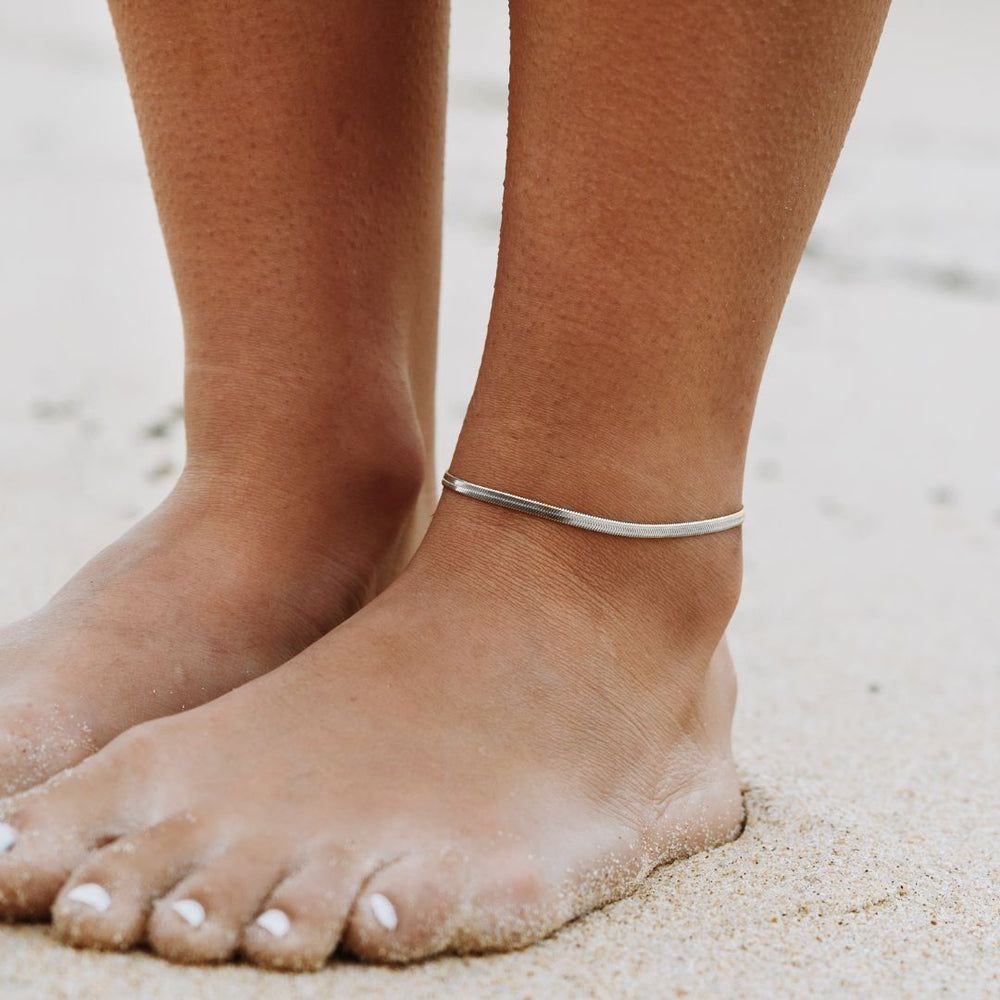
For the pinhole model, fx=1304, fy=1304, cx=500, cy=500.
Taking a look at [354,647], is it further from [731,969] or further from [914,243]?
[914,243]

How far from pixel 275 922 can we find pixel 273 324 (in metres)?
0.48

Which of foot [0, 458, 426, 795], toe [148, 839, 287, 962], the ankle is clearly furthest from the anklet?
toe [148, 839, 287, 962]

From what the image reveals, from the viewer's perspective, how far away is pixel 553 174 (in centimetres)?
81

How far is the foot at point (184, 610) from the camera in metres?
0.81

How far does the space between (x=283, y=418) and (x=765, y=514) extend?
123 centimetres

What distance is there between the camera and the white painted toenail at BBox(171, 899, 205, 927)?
674mm

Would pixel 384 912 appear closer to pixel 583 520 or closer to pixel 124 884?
pixel 124 884

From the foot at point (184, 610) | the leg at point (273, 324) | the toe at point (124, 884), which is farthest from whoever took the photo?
the leg at point (273, 324)

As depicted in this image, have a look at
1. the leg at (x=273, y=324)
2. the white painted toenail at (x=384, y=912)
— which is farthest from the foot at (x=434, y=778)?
the leg at (x=273, y=324)

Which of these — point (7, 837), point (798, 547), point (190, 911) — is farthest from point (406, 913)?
point (798, 547)

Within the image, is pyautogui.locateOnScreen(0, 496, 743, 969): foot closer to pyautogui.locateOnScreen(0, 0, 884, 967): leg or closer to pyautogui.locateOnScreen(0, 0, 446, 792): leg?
pyautogui.locateOnScreen(0, 0, 884, 967): leg

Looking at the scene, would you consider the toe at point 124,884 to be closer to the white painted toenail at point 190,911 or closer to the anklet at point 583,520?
the white painted toenail at point 190,911

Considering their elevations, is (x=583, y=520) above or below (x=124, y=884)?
above

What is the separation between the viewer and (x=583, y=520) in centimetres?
86
